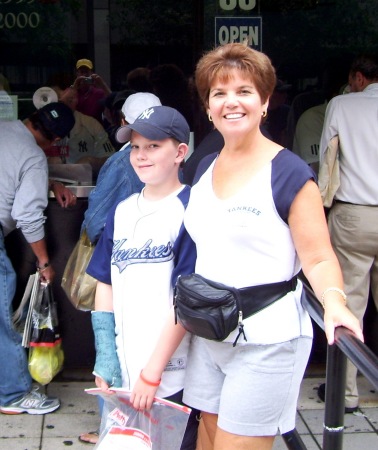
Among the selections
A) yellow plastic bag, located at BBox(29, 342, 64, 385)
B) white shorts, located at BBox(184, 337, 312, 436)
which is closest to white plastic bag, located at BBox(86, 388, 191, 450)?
white shorts, located at BBox(184, 337, 312, 436)

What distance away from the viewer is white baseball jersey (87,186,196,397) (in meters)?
2.52

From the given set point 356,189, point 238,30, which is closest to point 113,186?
point 356,189

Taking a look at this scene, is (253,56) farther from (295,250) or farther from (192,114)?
(192,114)

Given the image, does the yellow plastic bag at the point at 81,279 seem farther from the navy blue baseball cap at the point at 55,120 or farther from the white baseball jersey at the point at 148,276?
the white baseball jersey at the point at 148,276

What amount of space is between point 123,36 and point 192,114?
1181 mm

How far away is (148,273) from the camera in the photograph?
2.51 metres

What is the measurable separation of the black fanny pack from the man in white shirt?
1.91m

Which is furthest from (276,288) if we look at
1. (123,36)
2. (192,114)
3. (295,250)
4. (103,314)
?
(123,36)

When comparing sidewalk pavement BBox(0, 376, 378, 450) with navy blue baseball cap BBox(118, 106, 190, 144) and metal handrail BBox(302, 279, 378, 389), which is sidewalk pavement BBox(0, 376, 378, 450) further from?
metal handrail BBox(302, 279, 378, 389)

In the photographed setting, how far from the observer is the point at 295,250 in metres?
2.27

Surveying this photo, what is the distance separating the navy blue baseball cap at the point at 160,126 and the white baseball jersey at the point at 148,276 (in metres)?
0.20

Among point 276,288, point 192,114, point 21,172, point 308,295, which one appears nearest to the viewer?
point 276,288

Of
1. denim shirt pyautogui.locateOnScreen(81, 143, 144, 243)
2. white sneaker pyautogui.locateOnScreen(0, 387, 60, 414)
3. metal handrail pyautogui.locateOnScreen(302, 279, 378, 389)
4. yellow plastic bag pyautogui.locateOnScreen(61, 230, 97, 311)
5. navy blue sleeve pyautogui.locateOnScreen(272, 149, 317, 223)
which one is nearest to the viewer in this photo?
metal handrail pyautogui.locateOnScreen(302, 279, 378, 389)

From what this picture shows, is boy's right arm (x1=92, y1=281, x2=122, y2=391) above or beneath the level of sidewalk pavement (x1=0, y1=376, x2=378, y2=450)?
above
